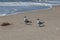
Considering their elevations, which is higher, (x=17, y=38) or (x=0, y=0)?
(x=17, y=38)

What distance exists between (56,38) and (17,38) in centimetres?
131

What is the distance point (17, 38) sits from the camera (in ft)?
23.5

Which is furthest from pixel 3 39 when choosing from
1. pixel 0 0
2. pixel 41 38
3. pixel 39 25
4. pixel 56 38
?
pixel 0 0

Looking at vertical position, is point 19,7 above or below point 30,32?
below

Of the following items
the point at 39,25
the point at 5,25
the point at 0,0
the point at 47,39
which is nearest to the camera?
the point at 47,39

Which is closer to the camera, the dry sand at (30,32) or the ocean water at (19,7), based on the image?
the dry sand at (30,32)

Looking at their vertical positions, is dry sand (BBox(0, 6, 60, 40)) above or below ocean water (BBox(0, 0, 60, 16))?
above

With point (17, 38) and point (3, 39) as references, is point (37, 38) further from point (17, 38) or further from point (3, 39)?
point (3, 39)

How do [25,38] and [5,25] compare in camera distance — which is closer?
[25,38]

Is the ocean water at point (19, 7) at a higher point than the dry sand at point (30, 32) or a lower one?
lower

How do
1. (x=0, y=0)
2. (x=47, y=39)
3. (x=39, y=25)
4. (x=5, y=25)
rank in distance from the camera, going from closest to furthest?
(x=47, y=39) → (x=39, y=25) → (x=5, y=25) → (x=0, y=0)

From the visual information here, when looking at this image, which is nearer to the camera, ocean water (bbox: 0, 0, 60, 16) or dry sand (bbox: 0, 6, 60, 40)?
dry sand (bbox: 0, 6, 60, 40)

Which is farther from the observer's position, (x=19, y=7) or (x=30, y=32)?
(x=19, y=7)

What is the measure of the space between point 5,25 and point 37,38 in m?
3.76
